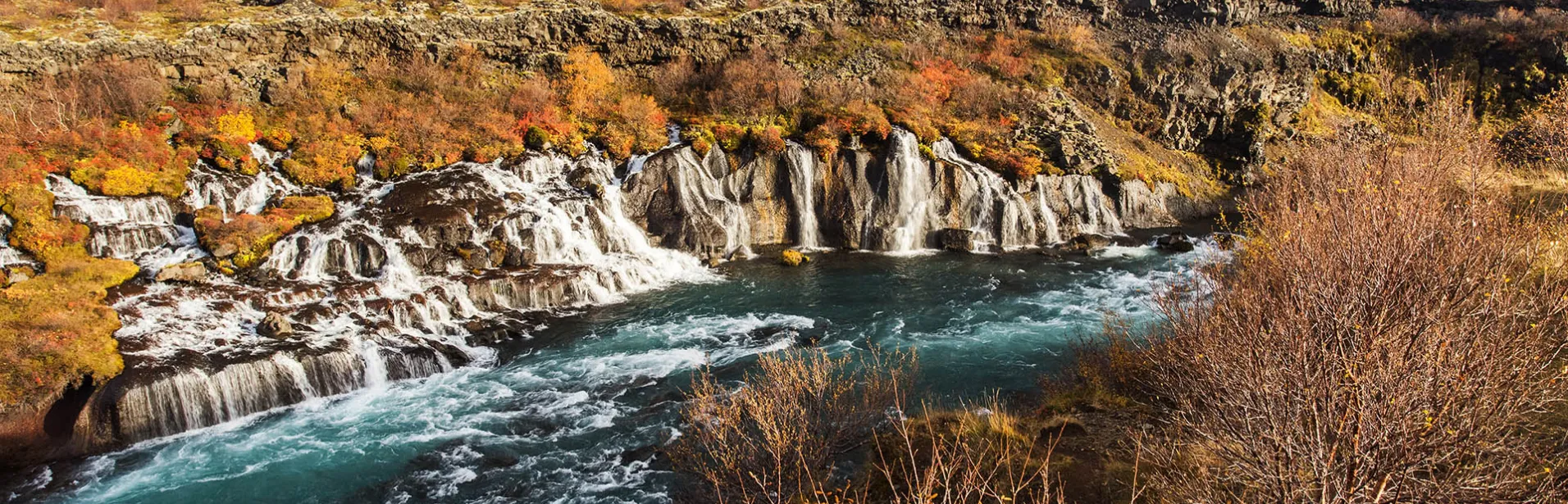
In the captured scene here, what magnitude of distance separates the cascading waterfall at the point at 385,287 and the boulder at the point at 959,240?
43.9 feet

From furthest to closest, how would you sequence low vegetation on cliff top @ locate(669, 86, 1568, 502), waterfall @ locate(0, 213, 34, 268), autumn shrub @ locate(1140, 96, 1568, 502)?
waterfall @ locate(0, 213, 34, 268) < low vegetation on cliff top @ locate(669, 86, 1568, 502) < autumn shrub @ locate(1140, 96, 1568, 502)

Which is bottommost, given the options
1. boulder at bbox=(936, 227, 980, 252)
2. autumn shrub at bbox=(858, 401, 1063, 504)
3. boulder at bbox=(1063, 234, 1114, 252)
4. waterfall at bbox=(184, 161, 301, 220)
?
autumn shrub at bbox=(858, 401, 1063, 504)

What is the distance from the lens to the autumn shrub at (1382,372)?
6508mm

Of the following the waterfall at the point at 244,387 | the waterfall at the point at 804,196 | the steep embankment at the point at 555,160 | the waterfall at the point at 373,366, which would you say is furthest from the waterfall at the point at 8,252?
the waterfall at the point at 804,196

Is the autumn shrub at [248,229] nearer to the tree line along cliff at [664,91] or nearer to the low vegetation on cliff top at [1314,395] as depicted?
the tree line along cliff at [664,91]

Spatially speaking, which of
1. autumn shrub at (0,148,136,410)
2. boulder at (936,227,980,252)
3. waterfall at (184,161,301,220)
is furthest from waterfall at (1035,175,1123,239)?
autumn shrub at (0,148,136,410)

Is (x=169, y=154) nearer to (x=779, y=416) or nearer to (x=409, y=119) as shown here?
(x=409, y=119)

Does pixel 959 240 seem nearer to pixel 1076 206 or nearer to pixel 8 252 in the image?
pixel 1076 206

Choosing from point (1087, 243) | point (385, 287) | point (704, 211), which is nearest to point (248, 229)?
point (385, 287)

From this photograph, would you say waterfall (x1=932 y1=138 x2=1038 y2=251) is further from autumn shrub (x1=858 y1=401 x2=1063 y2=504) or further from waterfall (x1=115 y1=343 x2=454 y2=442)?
waterfall (x1=115 y1=343 x2=454 y2=442)

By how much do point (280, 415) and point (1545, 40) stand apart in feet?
275

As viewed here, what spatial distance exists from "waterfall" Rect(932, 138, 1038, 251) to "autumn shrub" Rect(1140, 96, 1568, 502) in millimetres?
26617

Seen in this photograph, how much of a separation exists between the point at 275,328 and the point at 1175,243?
1577 inches

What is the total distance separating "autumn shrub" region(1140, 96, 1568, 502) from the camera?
651 centimetres
